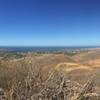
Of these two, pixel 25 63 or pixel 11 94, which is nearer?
pixel 11 94

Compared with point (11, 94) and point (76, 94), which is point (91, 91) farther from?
point (11, 94)

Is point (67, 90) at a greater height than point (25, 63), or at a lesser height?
lesser

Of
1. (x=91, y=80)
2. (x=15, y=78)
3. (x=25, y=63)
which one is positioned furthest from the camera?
(x=25, y=63)

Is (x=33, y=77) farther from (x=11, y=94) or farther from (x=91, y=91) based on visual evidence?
(x=91, y=91)

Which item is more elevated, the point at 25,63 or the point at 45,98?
the point at 25,63

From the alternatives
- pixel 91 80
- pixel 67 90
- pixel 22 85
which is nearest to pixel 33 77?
pixel 22 85

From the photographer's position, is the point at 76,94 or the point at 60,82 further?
the point at 60,82

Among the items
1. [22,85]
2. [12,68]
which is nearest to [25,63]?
[12,68]

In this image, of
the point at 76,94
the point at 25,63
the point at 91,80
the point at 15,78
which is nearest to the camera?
the point at 76,94

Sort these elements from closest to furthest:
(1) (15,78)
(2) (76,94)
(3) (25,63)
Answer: (2) (76,94) → (1) (15,78) → (3) (25,63)
